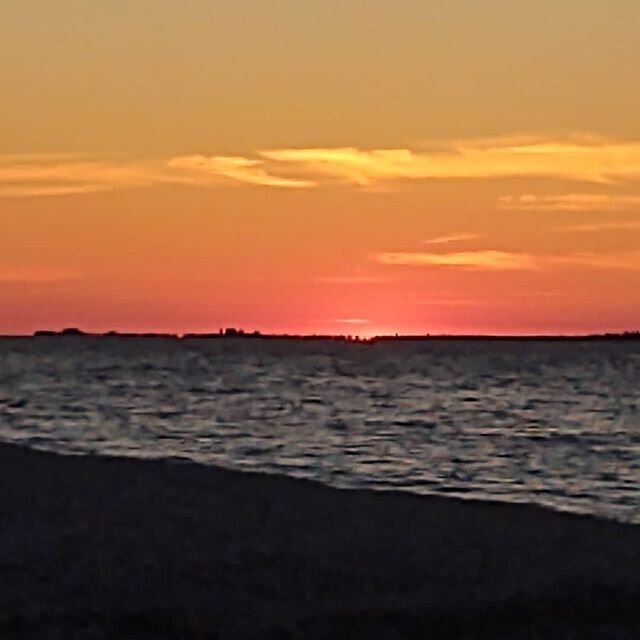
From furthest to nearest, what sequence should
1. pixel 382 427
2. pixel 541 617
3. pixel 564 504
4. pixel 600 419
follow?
pixel 600 419
pixel 382 427
pixel 564 504
pixel 541 617

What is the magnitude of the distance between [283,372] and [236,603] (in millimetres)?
107787

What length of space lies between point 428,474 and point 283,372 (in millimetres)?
86384

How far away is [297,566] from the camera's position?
63.6 feet

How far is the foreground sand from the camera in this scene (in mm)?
16391

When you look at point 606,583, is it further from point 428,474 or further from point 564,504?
→ point 428,474

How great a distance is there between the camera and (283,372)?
410 feet

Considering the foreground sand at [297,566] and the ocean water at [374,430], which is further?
the ocean water at [374,430]

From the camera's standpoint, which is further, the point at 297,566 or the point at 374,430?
the point at 374,430

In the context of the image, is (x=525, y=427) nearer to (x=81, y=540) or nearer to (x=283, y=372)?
(x=81, y=540)

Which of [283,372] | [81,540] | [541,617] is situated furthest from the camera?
[283,372]

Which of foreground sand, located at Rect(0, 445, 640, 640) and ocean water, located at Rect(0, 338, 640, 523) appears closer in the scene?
foreground sand, located at Rect(0, 445, 640, 640)

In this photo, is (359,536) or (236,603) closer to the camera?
(236,603)

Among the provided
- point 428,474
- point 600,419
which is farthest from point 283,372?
point 428,474

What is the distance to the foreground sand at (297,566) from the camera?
1639 centimetres
